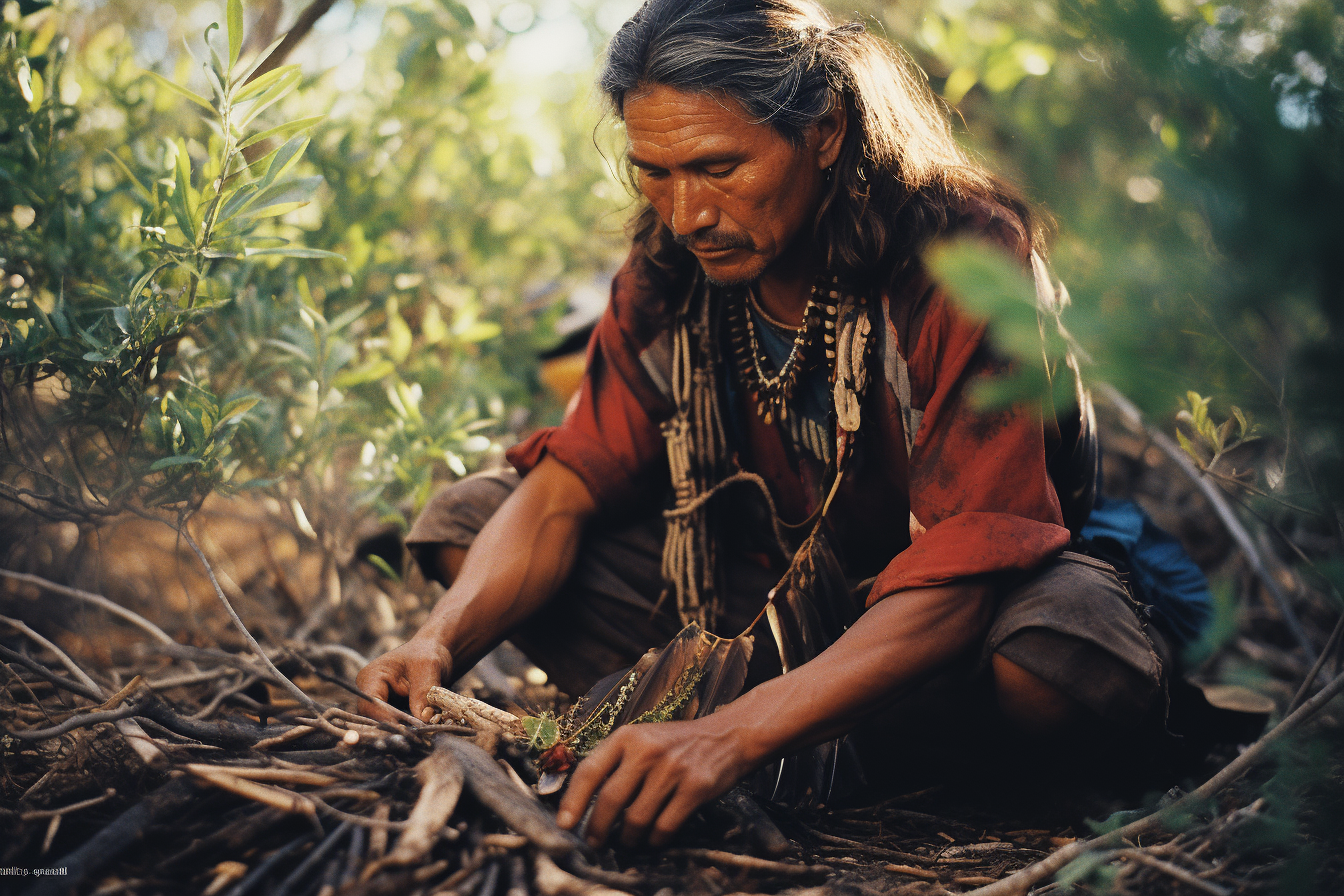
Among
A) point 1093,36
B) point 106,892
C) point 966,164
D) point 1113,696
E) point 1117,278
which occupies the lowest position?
point 1113,696

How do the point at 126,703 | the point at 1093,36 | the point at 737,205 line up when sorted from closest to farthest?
the point at 1093,36
the point at 126,703
the point at 737,205

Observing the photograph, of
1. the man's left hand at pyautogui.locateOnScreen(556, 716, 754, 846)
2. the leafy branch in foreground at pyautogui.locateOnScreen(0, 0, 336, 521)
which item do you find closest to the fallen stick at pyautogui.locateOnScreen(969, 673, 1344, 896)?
the man's left hand at pyautogui.locateOnScreen(556, 716, 754, 846)

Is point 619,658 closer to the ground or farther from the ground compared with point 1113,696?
closer to the ground

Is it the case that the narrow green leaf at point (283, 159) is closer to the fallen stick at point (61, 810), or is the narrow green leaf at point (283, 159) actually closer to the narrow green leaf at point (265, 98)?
the narrow green leaf at point (265, 98)

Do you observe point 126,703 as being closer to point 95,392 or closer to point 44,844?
point 44,844

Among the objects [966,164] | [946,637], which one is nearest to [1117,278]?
[946,637]

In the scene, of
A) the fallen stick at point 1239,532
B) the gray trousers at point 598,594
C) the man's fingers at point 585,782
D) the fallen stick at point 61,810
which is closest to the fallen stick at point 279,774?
the fallen stick at point 61,810

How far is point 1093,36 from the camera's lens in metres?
0.97

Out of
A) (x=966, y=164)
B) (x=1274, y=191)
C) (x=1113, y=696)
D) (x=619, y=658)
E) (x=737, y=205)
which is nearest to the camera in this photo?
(x=1274, y=191)

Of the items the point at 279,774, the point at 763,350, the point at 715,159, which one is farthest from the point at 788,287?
the point at 279,774

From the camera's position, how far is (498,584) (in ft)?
6.48

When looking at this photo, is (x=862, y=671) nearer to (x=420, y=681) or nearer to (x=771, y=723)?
(x=771, y=723)

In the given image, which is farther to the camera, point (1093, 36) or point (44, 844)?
point (44, 844)

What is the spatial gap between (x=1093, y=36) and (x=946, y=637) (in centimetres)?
96
